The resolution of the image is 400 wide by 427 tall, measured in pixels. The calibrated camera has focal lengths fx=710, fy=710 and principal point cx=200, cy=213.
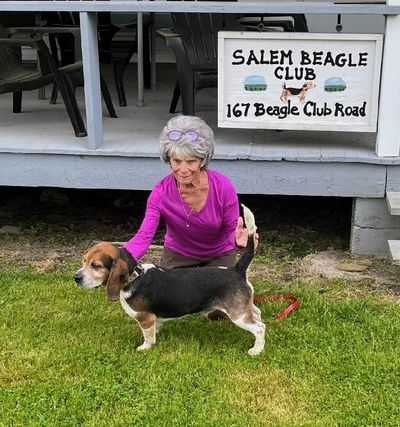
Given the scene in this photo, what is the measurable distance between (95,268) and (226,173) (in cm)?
170

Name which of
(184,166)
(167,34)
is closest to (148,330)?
(184,166)

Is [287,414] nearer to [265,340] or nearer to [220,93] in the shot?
[265,340]

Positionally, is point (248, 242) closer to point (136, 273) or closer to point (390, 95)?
point (136, 273)

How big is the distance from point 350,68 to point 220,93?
0.79 meters

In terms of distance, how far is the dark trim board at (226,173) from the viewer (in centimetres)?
441

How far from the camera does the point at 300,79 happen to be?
4.26m

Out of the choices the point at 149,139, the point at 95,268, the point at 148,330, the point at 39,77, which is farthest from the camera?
the point at 39,77

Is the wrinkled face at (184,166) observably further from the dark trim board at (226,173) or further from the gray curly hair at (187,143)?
the dark trim board at (226,173)

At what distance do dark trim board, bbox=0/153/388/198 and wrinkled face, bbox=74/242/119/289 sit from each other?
1.59m

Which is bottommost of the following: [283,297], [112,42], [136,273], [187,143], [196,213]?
[283,297]

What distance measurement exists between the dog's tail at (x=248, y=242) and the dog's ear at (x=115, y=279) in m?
0.55

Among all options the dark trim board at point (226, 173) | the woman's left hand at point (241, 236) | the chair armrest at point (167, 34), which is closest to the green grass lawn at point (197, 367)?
the woman's left hand at point (241, 236)

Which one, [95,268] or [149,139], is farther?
[149,139]

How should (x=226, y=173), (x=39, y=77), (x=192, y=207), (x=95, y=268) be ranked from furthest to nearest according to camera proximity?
(x=39, y=77), (x=226, y=173), (x=192, y=207), (x=95, y=268)
